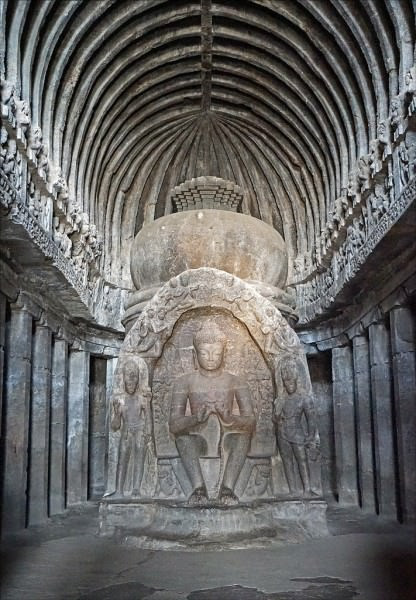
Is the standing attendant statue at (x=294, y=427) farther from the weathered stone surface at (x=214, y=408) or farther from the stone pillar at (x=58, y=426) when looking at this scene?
the stone pillar at (x=58, y=426)

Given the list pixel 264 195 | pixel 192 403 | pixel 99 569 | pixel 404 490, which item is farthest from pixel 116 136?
pixel 99 569

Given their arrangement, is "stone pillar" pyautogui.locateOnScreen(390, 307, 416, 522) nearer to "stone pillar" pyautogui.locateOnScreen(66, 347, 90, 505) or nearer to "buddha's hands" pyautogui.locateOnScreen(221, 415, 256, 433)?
"buddha's hands" pyautogui.locateOnScreen(221, 415, 256, 433)

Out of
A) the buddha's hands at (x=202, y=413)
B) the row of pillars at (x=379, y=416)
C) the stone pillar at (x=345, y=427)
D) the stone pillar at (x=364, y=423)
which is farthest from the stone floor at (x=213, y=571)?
the stone pillar at (x=345, y=427)

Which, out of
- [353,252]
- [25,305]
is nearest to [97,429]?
[25,305]

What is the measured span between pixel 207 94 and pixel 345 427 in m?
8.98

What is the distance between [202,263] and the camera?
41.2 feet

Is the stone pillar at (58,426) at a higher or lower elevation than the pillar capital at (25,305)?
lower

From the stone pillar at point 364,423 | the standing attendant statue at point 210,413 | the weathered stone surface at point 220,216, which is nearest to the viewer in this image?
the standing attendant statue at point 210,413

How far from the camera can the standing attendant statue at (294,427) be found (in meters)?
9.09

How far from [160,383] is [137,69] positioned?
26.8 feet

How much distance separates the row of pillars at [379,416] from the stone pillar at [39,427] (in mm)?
6393

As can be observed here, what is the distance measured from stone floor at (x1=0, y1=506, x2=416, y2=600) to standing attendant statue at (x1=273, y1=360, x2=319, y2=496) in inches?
41.1

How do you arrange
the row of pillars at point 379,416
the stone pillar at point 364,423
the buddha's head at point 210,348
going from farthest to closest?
the stone pillar at point 364,423, the row of pillars at point 379,416, the buddha's head at point 210,348

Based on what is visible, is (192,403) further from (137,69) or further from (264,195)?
(264,195)
